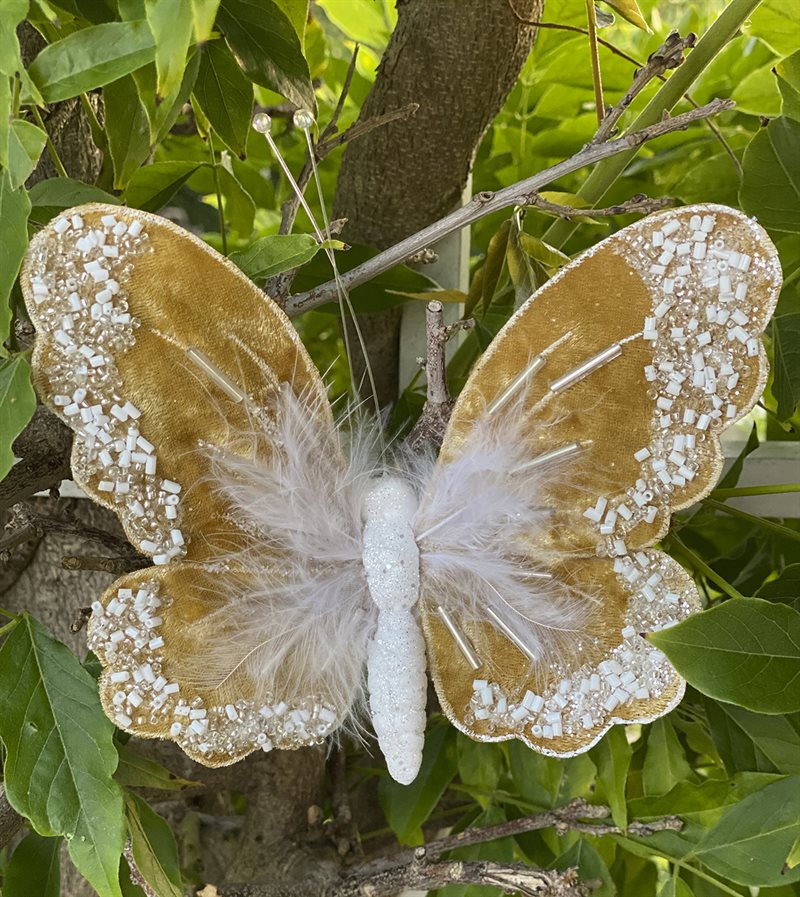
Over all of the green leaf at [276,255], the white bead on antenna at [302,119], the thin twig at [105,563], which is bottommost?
the thin twig at [105,563]

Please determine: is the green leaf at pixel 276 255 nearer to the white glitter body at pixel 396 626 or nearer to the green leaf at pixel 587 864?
the white glitter body at pixel 396 626

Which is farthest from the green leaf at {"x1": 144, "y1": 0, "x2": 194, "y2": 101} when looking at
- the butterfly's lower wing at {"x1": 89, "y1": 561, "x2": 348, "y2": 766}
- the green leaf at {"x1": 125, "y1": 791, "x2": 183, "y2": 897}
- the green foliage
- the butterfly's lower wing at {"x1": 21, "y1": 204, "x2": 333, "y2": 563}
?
the green leaf at {"x1": 125, "y1": 791, "x2": 183, "y2": 897}

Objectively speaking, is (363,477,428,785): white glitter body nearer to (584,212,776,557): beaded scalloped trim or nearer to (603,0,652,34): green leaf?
(584,212,776,557): beaded scalloped trim

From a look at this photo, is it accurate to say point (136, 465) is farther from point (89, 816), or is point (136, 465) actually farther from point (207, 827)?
point (207, 827)

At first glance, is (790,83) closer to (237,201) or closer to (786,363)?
(786,363)

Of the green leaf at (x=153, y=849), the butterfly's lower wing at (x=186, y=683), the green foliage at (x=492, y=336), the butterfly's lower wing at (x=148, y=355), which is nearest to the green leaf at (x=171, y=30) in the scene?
the green foliage at (x=492, y=336)

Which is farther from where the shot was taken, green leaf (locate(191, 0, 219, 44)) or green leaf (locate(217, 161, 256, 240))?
green leaf (locate(217, 161, 256, 240))
